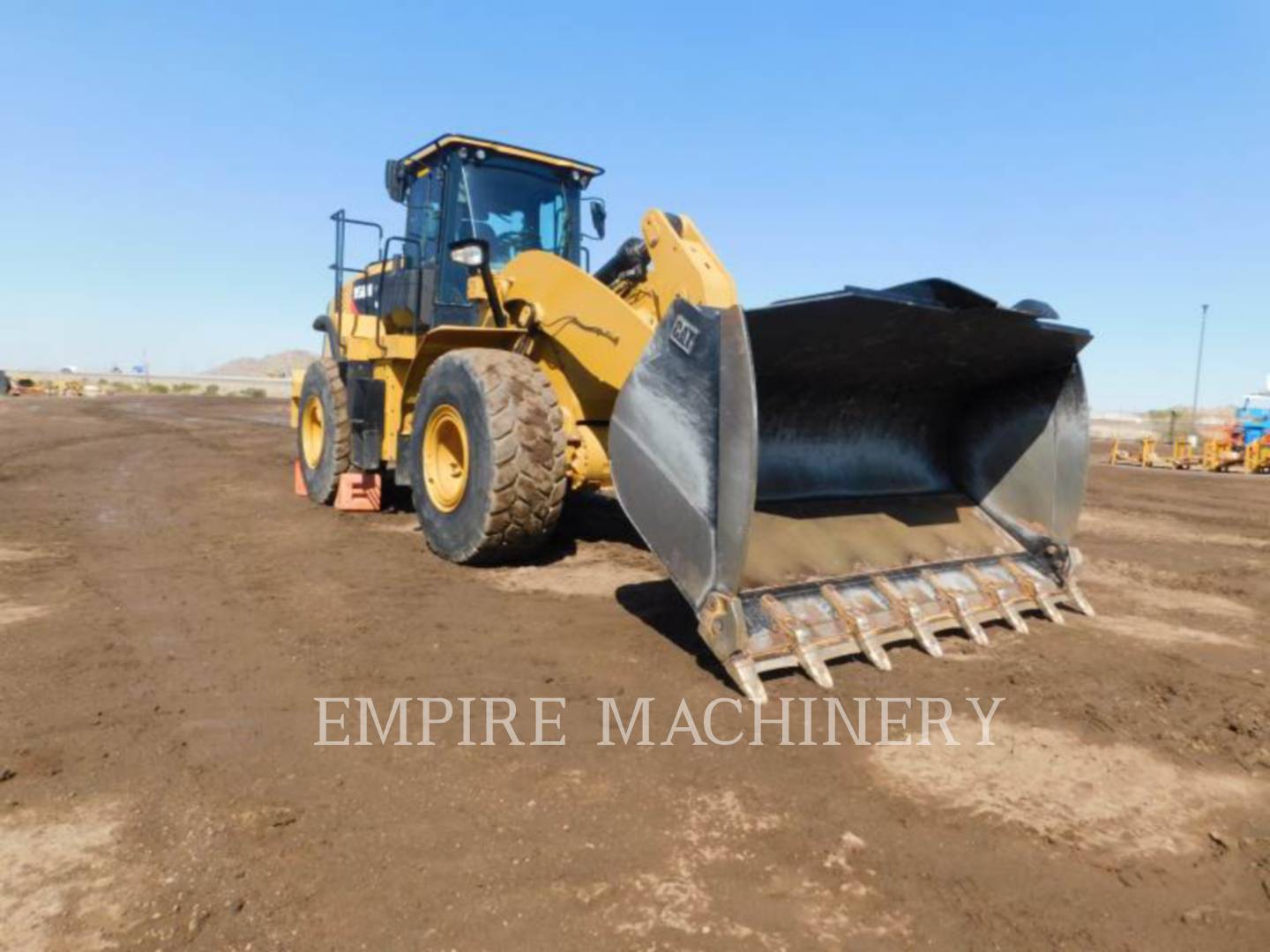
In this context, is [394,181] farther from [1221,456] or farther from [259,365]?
[259,365]

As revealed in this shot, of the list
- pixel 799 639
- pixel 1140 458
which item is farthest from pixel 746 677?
pixel 1140 458

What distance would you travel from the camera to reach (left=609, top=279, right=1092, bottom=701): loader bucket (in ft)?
11.6

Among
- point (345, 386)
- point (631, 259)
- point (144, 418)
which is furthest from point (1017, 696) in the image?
point (144, 418)

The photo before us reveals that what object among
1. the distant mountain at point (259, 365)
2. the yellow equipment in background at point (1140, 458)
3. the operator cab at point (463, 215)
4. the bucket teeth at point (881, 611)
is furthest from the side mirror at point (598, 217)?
the distant mountain at point (259, 365)

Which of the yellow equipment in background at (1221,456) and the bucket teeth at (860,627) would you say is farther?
the yellow equipment in background at (1221,456)

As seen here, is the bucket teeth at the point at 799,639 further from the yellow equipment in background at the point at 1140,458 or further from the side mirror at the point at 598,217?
the yellow equipment in background at the point at 1140,458

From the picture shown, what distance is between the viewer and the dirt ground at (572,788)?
2.08m

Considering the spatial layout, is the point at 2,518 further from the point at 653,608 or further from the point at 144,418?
the point at 144,418

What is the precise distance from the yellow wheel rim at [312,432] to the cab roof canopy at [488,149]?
2581 mm

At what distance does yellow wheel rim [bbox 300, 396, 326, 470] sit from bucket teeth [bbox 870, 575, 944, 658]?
19.2ft

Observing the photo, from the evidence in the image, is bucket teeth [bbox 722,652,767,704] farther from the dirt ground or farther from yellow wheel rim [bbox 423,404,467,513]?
yellow wheel rim [bbox 423,404,467,513]

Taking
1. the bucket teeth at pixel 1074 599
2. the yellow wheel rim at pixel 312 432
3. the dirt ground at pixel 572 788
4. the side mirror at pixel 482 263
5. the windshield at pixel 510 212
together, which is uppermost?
the windshield at pixel 510 212

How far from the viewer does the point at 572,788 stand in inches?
106

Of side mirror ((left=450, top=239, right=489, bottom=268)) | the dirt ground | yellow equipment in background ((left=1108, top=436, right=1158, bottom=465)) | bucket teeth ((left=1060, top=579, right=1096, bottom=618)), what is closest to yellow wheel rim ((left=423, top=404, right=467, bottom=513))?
the dirt ground
